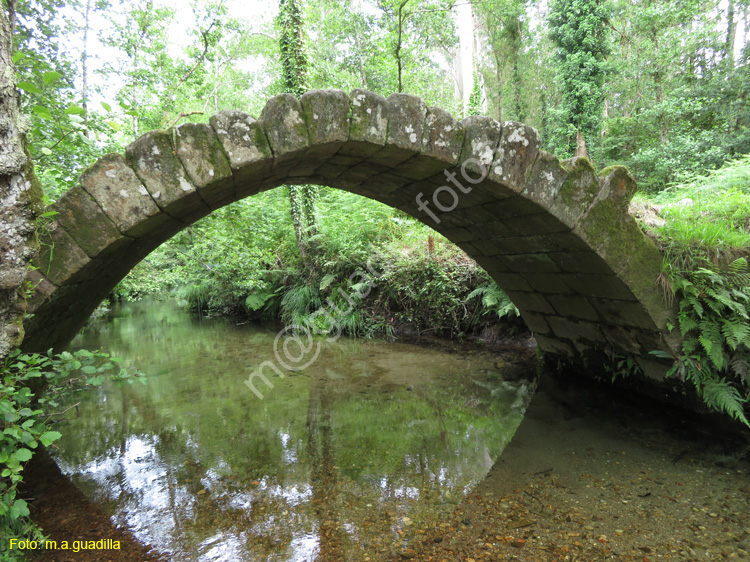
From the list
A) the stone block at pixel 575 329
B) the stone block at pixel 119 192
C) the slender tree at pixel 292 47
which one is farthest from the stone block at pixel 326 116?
the slender tree at pixel 292 47

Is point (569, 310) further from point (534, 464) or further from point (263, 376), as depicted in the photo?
point (263, 376)

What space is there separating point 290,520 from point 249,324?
31.4 ft

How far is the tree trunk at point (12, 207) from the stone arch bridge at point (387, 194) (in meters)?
0.40

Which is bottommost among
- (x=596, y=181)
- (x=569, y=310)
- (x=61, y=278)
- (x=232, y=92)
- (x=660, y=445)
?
(x=660, y=445)

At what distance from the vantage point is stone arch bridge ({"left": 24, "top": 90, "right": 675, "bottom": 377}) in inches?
93.3

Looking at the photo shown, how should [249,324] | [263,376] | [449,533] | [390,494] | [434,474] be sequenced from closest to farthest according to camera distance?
[449,533]
[390,494]
[434,474]
[263,376]
[249,324]

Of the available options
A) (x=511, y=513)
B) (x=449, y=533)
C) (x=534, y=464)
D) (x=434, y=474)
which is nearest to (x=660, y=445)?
(x=534, y=464)

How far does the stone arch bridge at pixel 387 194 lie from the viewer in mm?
2369

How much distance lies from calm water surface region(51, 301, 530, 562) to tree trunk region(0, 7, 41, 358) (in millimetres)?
1482

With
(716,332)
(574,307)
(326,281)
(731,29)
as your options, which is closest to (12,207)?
(574,307)

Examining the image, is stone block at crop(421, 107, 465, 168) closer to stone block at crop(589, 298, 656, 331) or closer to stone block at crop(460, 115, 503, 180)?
stone block at crop(460, 115, 503, 180)

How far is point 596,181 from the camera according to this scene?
3.34 metres

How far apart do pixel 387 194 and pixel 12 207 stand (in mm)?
3117

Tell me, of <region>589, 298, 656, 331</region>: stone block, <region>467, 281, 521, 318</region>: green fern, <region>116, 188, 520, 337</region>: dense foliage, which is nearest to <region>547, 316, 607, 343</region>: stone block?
<region>589, 298, 656, 331</region>: stone block
